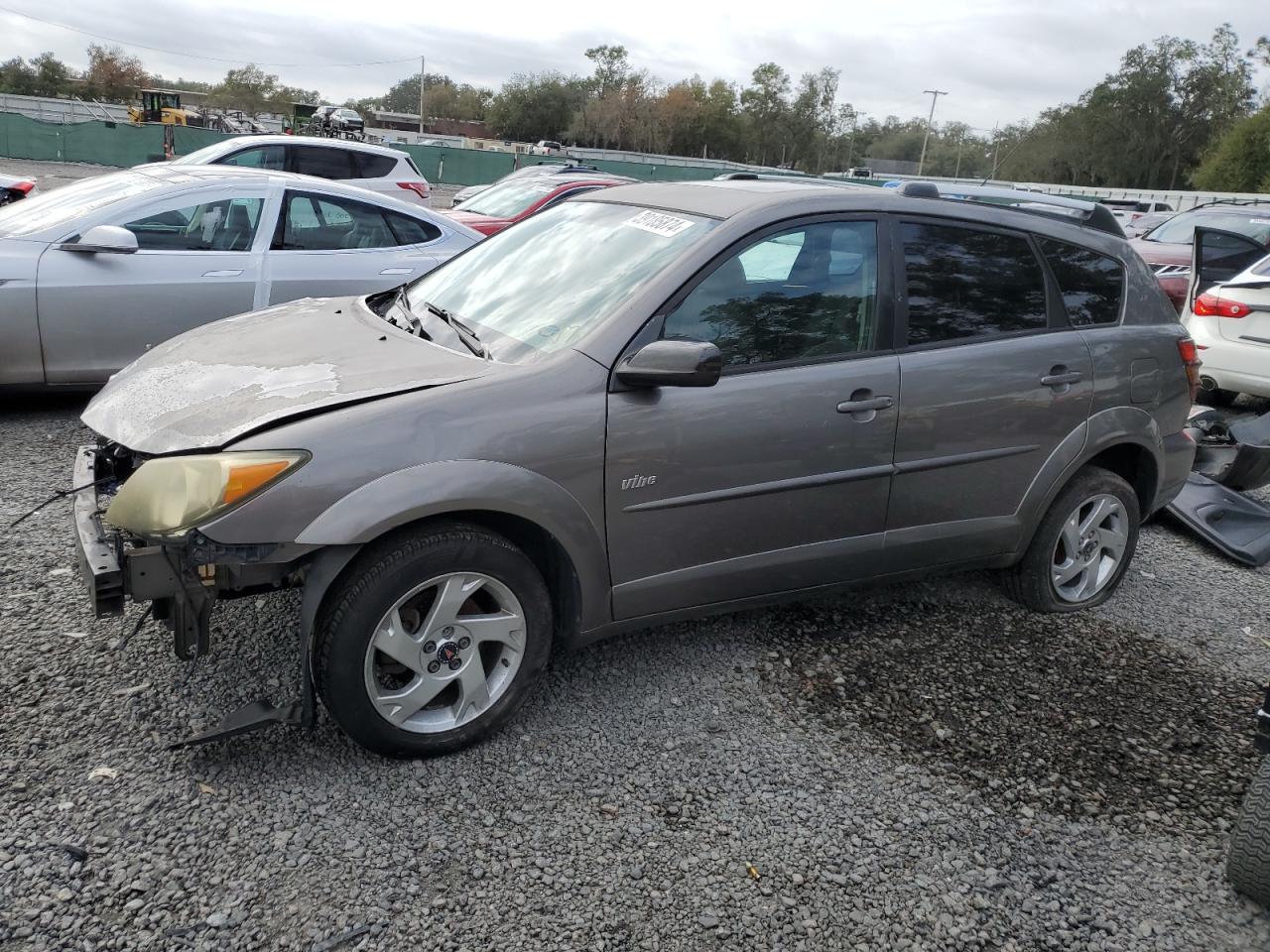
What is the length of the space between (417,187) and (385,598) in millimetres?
11501

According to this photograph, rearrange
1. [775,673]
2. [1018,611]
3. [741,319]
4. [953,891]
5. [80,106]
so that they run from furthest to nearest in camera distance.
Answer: [80,106] → [1018,611] → [775,673] → [741,319] → [953,891]

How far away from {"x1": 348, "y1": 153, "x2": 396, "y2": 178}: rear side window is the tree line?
54002mm

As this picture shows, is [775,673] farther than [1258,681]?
No

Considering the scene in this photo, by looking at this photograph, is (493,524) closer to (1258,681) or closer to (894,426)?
(894,426)

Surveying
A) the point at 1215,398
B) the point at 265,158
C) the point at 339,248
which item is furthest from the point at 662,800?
the point at 265,158

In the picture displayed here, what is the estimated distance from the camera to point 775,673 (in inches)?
150

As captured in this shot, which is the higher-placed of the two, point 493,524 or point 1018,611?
point 493,524

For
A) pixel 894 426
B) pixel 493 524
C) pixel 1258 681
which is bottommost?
pixel 1258 681

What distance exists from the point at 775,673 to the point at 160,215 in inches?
193

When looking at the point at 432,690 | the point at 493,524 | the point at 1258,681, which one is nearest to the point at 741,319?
the point at 493,524

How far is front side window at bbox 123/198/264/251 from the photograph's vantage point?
627cm

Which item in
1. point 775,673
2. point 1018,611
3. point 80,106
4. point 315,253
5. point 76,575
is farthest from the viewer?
point 80,106

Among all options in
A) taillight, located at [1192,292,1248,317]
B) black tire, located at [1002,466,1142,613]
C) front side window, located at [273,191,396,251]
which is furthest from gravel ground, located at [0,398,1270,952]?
taillight, located at [1192,292,1248,317]

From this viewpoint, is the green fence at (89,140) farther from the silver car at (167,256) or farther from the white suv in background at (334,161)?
the silver car at (167,256)
